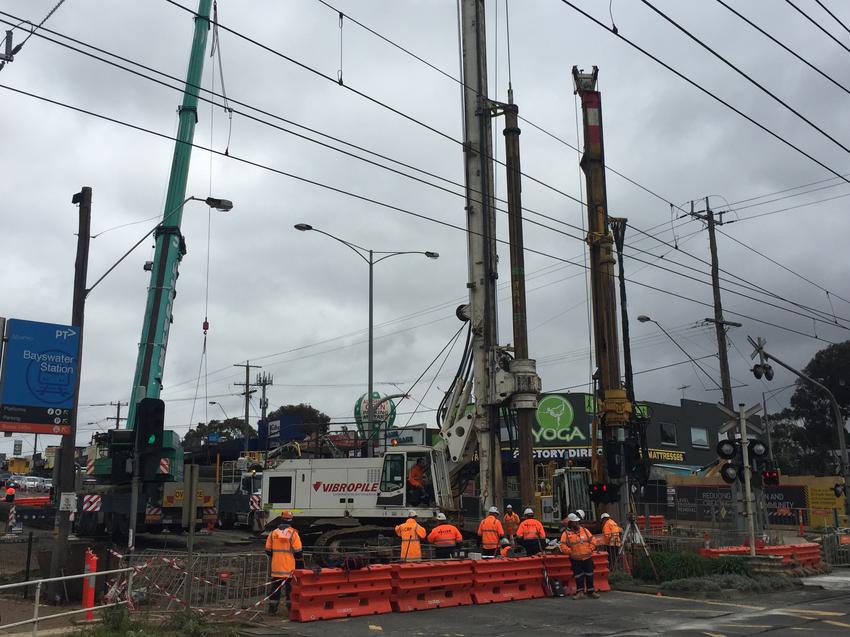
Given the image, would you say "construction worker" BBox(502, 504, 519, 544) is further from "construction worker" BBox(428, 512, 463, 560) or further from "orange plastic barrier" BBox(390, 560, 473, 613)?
"orange plastic barrier" BBox(390, 560, 473, 613)

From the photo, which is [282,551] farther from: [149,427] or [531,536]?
[531,536]

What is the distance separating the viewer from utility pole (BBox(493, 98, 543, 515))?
21188mm

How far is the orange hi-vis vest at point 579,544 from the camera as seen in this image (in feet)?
56.3

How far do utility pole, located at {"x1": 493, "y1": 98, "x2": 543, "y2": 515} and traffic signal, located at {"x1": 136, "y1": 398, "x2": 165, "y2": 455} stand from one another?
9.24 metres

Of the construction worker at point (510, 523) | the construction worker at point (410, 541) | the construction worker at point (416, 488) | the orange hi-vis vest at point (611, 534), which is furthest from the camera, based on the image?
the construction worker at point (510, 523)

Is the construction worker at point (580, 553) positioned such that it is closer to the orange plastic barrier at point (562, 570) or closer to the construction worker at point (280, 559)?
the orange plastic barrier at point (562, 570)

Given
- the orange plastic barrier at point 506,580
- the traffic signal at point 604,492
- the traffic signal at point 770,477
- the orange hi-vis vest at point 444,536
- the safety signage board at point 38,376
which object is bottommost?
the orange plastic barrier at point 506,580

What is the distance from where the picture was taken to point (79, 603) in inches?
679

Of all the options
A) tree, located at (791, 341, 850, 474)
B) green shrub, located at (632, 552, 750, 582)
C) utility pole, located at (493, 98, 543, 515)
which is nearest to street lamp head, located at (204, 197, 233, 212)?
utility pole, located at (493, 98, 543, 515)

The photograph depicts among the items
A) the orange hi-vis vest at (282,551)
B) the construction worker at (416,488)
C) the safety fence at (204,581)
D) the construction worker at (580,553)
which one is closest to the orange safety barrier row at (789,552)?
the construction worker at (580,553)

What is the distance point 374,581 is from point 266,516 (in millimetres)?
9744

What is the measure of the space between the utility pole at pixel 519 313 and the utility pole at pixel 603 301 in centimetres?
268

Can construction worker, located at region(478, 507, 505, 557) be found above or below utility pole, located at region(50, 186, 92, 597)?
below

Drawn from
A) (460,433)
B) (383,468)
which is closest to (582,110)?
(460,433)
